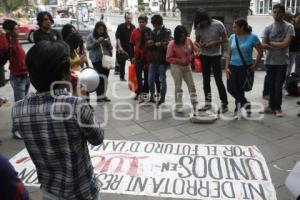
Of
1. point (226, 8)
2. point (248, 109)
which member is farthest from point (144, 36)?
point (226, 8)

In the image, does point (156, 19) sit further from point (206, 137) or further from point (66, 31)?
point (206, 137)

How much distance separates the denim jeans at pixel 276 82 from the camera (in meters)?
5.51

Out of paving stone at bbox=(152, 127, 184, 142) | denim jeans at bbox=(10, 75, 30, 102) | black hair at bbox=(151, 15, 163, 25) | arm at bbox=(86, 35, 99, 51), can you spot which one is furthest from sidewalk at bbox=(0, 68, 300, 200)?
black hair at bbox=(151, 15, 163, 25)

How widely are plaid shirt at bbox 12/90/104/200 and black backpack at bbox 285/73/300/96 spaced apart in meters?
5.86

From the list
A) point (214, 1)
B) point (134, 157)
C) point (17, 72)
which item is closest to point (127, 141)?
Result: point (134, 157)

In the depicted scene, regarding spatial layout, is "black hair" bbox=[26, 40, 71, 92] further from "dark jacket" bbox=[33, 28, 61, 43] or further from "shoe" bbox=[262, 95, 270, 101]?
"shoe" bbox=[262, 95, 270, 101]

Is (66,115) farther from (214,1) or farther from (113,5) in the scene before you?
(113,5)

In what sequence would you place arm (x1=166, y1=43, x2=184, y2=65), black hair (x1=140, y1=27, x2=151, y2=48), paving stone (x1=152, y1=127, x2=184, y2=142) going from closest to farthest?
paving stone (x1=152, y1=127, x2=184, y2=142) → arm (x1=166, y1=43, x2=184, y2=65) → black hair (x1=140, y1=27, x2=151, y2=48)

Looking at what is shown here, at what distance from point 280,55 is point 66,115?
14.6ft

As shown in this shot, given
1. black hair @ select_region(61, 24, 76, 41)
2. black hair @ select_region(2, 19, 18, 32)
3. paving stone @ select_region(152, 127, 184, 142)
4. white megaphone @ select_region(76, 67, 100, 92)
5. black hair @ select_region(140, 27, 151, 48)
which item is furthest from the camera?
black hair @ select_region(140, 27, 151, 48)

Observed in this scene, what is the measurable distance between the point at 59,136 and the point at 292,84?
19.9ft

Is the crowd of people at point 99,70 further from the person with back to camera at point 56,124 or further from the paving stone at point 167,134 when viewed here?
the paving stone at point 167,134

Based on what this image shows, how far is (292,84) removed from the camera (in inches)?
272

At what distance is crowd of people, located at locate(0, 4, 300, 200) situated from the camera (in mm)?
1764
